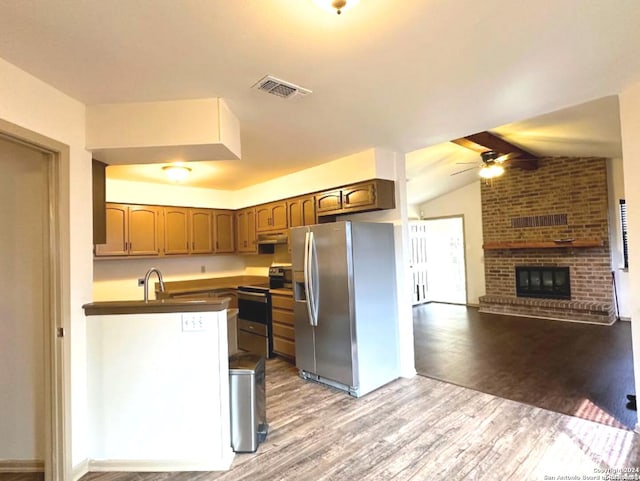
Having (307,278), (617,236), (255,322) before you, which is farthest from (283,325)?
(617,236)

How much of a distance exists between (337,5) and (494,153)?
4.96 m

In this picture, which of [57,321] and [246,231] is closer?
[57,321]

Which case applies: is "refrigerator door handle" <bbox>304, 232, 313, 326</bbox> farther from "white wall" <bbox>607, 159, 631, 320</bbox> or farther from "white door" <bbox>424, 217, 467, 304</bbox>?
"white wall" <bbox>607, 159, 631, 320</bbox>

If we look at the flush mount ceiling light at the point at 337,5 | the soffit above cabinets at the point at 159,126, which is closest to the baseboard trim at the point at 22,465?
the soffit above cabinets at the point at 159,126

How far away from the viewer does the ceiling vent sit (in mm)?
2084

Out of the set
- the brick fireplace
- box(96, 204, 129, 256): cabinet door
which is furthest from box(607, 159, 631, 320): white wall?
box(96, 204, 129, 256): cabinet door

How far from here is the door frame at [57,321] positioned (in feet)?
6.86

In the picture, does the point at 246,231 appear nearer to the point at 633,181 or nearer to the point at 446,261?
the point at 633,181

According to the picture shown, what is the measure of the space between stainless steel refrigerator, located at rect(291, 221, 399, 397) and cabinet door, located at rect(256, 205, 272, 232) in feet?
3.86

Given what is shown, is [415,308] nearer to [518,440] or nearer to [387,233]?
[387,233]

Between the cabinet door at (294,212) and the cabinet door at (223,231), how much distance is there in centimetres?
143

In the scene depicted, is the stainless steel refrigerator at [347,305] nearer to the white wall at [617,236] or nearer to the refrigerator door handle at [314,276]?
the refrigerator door handle at [314,276]

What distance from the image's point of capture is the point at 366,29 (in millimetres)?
1629

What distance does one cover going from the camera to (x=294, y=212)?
14.3ft
